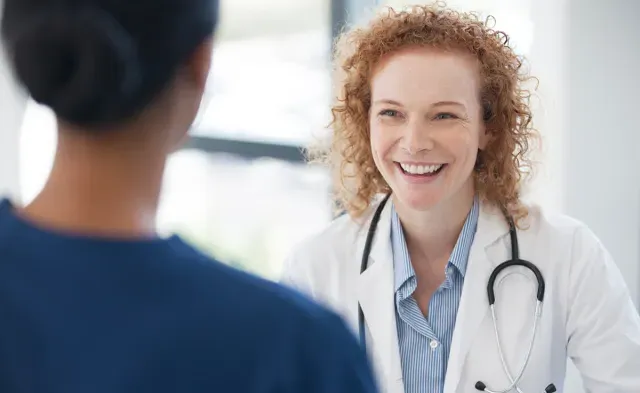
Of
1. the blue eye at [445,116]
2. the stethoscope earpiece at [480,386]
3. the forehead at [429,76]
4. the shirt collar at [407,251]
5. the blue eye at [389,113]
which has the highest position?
the forehead at [429,76]

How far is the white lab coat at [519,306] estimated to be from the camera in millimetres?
1412

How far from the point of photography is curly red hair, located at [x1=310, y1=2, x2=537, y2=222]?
4.91ft

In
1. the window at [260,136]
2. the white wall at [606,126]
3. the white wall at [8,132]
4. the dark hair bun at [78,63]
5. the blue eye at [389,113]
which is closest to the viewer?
the dark hair bun at [78,63]

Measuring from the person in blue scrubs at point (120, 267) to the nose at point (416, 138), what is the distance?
946 mm

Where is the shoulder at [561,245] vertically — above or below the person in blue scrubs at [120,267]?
below

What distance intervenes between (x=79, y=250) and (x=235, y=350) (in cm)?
11

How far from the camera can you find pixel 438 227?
5.07ft

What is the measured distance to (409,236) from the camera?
1.58 meters

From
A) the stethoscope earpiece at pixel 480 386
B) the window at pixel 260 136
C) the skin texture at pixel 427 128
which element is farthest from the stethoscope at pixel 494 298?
the window at pixel 260 136

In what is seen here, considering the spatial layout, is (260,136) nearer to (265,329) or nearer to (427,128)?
(427,128)

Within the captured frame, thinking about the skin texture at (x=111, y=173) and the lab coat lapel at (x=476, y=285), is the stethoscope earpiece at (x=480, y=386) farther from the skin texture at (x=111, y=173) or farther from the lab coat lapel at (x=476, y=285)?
the skin texture at (x=111, y=173)

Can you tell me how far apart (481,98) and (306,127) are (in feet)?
4.25

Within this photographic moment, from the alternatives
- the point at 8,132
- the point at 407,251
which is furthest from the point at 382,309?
the point at 8,132

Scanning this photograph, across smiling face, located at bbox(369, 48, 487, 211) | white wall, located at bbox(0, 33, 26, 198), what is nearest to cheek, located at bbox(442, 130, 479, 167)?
smiling face, located at bbox(369, 48, 487, 211)
